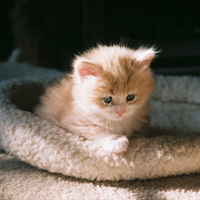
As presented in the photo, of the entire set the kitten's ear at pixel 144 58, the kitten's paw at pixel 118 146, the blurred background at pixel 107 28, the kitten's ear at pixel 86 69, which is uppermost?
the blurred background at pixel 107 28

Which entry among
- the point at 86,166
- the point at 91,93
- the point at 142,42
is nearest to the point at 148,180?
the point at 86,166

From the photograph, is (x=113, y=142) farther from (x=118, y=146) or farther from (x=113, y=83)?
(x=113, y=83)

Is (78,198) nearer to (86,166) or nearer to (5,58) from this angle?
(86,166)

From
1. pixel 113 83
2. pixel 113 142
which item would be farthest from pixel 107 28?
pixel 113 142

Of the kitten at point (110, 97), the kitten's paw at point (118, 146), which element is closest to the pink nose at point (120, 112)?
the kitten at point (110, 97)

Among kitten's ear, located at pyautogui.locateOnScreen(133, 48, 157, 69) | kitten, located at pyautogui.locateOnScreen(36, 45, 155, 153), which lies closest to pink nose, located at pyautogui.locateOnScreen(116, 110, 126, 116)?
kitten, located at pyautogui.locateOnScreen(36, 45, 155, 153)

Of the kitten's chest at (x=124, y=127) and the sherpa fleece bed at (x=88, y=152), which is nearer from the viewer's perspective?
the sherpa fleece bed at (x=88, y=152)

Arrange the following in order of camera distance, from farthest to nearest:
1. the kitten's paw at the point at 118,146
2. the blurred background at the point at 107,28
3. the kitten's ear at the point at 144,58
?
the blurred background at the point at 107,28 → the kitten's ear at the point at 144,58 → the kitten's paw at the point at 118,146

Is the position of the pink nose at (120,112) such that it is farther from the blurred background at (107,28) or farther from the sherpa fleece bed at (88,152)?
the blurred background at (107,28)

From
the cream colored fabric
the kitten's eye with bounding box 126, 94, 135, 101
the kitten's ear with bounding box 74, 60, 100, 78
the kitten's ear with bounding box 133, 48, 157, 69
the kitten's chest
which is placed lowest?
the cream colored fabric

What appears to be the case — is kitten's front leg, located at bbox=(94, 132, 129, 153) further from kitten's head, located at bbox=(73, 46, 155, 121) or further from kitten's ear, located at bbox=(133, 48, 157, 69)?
kitten's ear, located at bbox=(133, 48, 157, 69)
